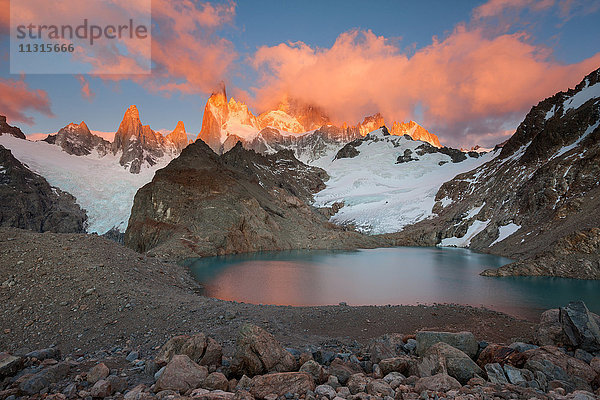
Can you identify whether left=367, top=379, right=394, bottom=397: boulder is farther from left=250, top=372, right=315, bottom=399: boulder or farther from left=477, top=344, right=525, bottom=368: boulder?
left=477, top=344, right=525, bottom=368: boulder

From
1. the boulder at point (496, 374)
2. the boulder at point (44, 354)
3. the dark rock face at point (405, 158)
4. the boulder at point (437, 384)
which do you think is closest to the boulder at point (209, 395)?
the boulder at point (437, 384)

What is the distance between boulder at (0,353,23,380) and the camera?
5.29 meters

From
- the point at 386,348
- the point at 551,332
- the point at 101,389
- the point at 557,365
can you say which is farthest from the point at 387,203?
the point at 101,389

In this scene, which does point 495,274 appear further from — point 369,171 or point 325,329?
point 369,171

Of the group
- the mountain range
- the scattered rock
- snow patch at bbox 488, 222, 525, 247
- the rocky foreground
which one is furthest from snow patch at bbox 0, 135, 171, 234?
the scattered rock

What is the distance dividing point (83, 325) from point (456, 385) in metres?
12.1

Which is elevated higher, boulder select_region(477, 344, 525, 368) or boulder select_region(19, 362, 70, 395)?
boulder select_region(19, 362, 70, 395)

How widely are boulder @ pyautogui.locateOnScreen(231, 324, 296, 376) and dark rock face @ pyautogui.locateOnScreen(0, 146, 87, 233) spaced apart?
359 feet

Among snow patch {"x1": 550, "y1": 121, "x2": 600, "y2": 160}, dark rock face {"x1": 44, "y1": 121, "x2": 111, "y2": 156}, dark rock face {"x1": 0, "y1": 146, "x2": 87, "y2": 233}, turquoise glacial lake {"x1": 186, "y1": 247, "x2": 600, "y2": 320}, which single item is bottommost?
turquoise glacial lake {"x1": 186, "y1": 247, "x2": 600, "y2": 320}

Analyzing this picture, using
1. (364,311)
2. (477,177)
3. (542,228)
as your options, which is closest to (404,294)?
(364,311)

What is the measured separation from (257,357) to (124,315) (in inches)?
346

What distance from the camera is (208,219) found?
58.2 meters

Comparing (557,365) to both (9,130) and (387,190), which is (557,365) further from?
(9,130)

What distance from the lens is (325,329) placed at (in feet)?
42.4
